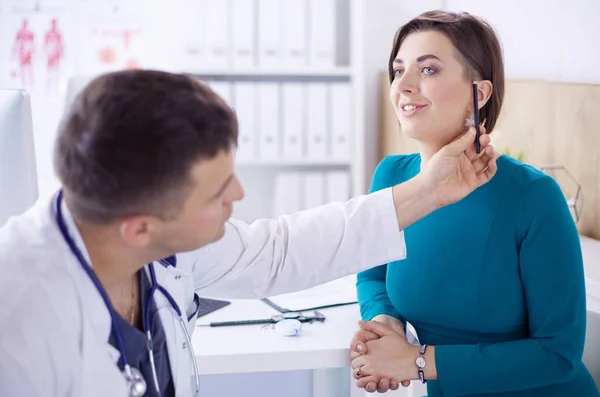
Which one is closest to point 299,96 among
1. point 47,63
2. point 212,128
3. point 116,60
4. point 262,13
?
point 262,13

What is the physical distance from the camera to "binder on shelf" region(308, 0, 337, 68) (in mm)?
3143

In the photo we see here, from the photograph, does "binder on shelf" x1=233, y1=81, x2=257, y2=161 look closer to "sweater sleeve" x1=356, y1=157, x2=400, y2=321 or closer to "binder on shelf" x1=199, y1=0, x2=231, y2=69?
"binder on shelf" x1=199, y1=0, x2=231, y2=69

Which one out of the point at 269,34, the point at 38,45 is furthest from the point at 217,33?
the point at 38,45

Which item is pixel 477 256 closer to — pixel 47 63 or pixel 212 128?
pixel 212 128

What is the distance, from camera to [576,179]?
7.23 feet

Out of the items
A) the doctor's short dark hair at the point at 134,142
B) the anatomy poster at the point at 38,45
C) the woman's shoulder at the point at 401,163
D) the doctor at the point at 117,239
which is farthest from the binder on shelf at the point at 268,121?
the doctor's short dark hair at the point at 134,142

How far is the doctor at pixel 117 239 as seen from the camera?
3.07 feet

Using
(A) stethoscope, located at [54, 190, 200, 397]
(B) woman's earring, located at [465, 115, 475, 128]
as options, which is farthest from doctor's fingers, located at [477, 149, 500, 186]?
(A) stethoscope, located at [54, 190, 200, 397]

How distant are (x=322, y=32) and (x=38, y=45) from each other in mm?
1377

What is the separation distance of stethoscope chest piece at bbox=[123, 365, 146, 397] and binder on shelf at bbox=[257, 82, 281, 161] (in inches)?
88.3

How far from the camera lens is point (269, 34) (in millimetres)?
3174

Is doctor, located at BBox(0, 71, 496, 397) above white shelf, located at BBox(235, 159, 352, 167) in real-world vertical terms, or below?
above

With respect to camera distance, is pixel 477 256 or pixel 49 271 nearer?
pixel 49 271

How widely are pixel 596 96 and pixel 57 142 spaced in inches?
64.3
